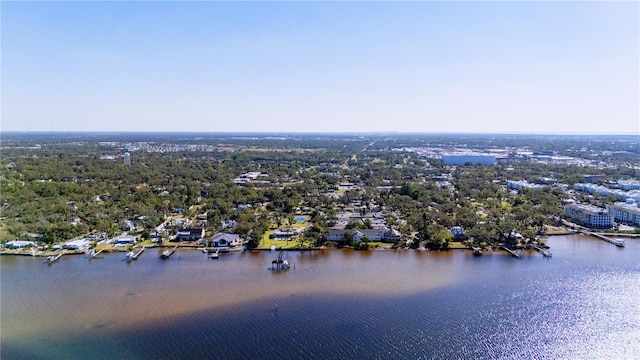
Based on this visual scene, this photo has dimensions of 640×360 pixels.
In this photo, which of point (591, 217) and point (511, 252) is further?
point (591, 217)

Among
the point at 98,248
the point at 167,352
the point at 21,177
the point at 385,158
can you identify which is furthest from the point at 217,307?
the point at 385,158

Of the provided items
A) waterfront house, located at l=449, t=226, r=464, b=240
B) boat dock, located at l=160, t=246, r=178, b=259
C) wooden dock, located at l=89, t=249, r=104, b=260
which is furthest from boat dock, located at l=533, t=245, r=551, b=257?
wooden dock, located at l=89, t=249, r=104, b=260

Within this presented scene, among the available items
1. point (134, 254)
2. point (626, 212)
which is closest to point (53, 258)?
point (134, 254)

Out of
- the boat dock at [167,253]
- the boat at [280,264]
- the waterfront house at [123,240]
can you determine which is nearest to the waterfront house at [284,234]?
the boat at [280,264]

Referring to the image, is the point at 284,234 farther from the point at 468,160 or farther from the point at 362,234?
the point at 468,160

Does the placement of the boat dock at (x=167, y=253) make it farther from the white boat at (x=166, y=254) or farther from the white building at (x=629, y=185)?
the white building at (x=629, y=185)

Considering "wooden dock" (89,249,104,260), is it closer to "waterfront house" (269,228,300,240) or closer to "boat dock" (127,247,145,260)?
"boat dock" (127,247,145,260)
